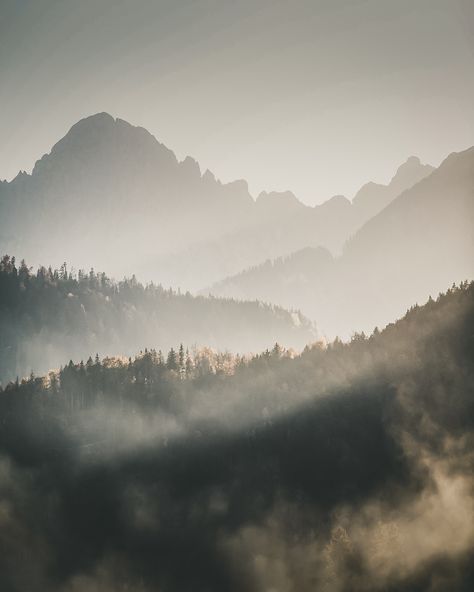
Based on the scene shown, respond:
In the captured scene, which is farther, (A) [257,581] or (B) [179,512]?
(B) [179,512]

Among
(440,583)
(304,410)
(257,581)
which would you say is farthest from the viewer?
(304,410)

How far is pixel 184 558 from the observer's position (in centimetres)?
16612

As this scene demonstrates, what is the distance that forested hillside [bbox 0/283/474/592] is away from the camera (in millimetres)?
155375

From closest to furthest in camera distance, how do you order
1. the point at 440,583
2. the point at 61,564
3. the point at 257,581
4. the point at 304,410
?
the point at 440,583, the point at 257,581, the point at 61,564, the point at 304,410

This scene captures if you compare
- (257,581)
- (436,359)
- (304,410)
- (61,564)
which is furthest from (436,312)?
(61,564)

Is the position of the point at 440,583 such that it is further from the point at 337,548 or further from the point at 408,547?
the point at 337,548

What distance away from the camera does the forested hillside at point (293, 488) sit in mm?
155375

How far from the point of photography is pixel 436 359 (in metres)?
175

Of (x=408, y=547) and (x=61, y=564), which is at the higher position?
(x=61, y=564)

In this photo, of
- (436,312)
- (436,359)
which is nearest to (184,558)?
(436,359)

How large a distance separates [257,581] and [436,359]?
81.7 meters

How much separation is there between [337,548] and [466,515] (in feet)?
114

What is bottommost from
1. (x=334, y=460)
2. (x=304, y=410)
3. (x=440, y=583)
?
(x=440, y=583)

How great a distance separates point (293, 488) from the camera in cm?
17325
